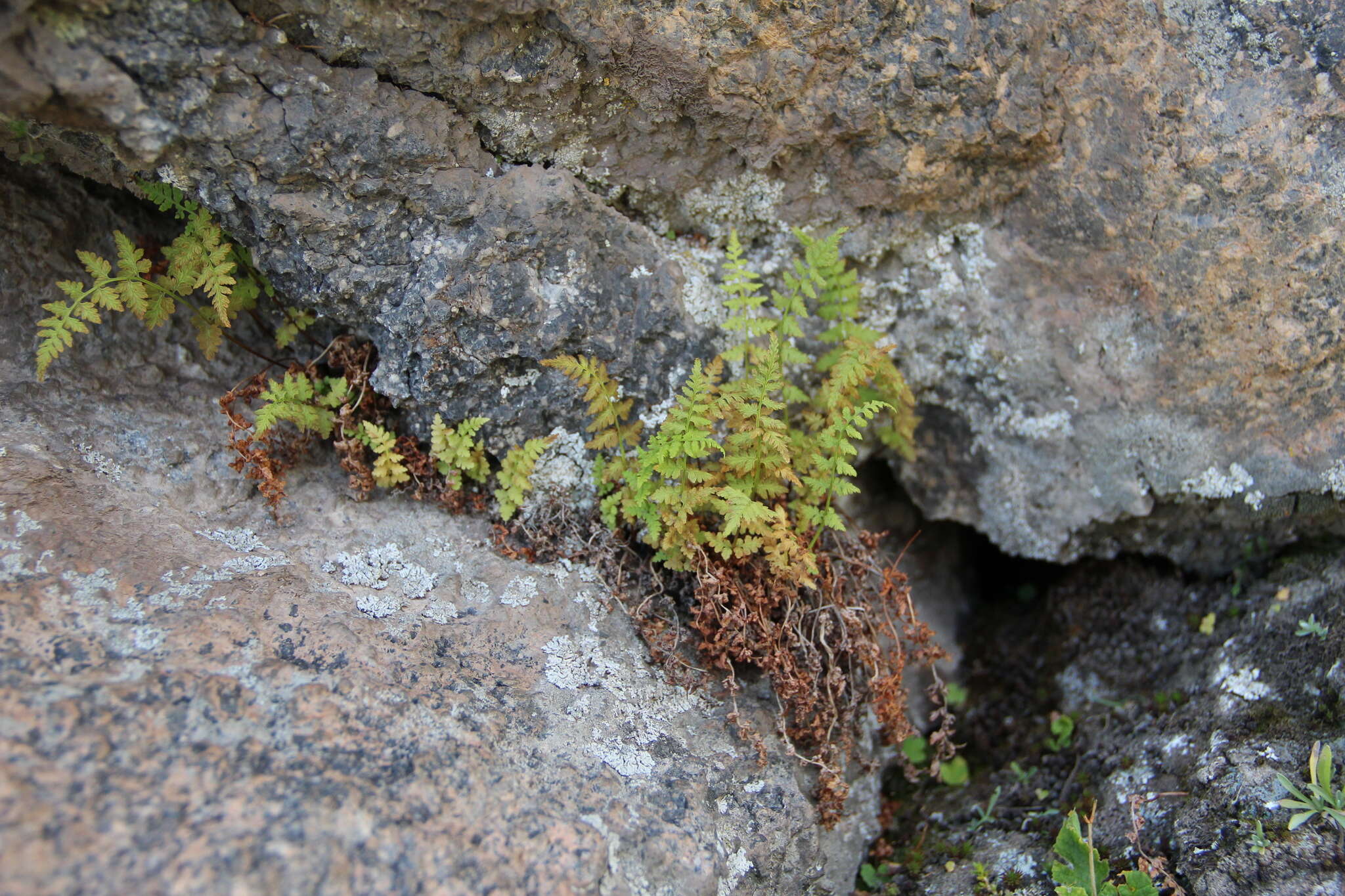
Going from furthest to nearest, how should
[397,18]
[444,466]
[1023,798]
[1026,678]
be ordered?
[1026,678]
[1023,798]
[444,466]
[397,18]

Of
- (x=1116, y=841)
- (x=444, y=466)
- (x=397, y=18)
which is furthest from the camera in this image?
(x=444, y=466)

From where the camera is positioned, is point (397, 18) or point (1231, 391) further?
point (1231, 391)

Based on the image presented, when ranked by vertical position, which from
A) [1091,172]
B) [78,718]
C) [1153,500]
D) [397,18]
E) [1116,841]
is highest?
[1091,172]

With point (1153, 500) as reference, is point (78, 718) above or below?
below

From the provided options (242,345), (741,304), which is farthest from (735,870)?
(242,345)

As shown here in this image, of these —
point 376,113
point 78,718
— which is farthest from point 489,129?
point 78,718

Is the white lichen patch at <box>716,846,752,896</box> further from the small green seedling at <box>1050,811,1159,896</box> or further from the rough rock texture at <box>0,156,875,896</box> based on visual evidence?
the small green seedling at <box>1050,811,1159,896</box>

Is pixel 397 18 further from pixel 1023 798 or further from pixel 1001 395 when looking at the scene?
pixel 1023 798
